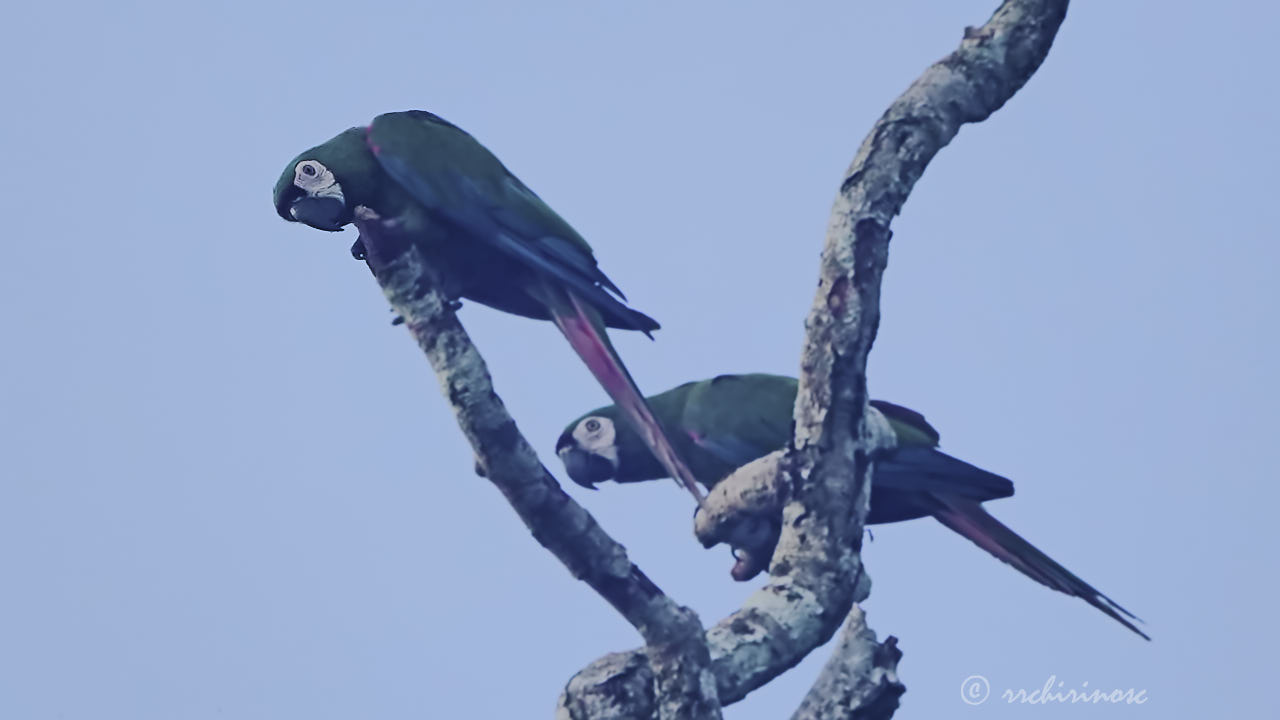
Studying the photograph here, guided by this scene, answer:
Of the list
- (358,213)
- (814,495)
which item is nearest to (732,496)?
(814,495)

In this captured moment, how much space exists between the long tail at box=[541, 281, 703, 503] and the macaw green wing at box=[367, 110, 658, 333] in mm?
77

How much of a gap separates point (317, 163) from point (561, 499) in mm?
2010

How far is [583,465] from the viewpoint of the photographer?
5.71m

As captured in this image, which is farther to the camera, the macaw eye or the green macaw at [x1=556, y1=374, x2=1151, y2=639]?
the green macaw at [x1=556, y1=374, x2=1151, y2=639]

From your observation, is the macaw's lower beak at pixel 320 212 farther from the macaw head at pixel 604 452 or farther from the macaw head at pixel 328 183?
the macaw head at pixel 604 452

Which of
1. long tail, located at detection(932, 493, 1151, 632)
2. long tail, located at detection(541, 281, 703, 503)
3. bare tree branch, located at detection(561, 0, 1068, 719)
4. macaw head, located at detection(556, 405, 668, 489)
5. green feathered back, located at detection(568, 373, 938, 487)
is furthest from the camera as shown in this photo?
macaw head, located at detection(556, 405, 668, 489)

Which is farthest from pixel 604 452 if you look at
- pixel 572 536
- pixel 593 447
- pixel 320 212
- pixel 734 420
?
pixel 572 536

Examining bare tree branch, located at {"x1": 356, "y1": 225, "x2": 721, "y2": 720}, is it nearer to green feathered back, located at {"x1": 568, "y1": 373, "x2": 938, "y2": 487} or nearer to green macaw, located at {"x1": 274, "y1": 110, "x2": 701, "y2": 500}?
green macaw, located at {"x1": 274, "y1": 110, "x2": 701, "y2": 500}

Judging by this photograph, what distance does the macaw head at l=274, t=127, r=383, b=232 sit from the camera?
4109 mm

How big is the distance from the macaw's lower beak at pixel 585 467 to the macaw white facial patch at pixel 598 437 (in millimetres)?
24

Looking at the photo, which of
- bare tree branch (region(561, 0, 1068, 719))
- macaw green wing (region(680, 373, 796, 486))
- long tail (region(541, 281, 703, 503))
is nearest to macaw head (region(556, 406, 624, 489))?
macaw green wing (region(680, 373, 796, 486))

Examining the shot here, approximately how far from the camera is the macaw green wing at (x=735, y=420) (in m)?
4.89

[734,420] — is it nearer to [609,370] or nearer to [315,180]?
[609,370]

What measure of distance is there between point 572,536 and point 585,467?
318 cm
